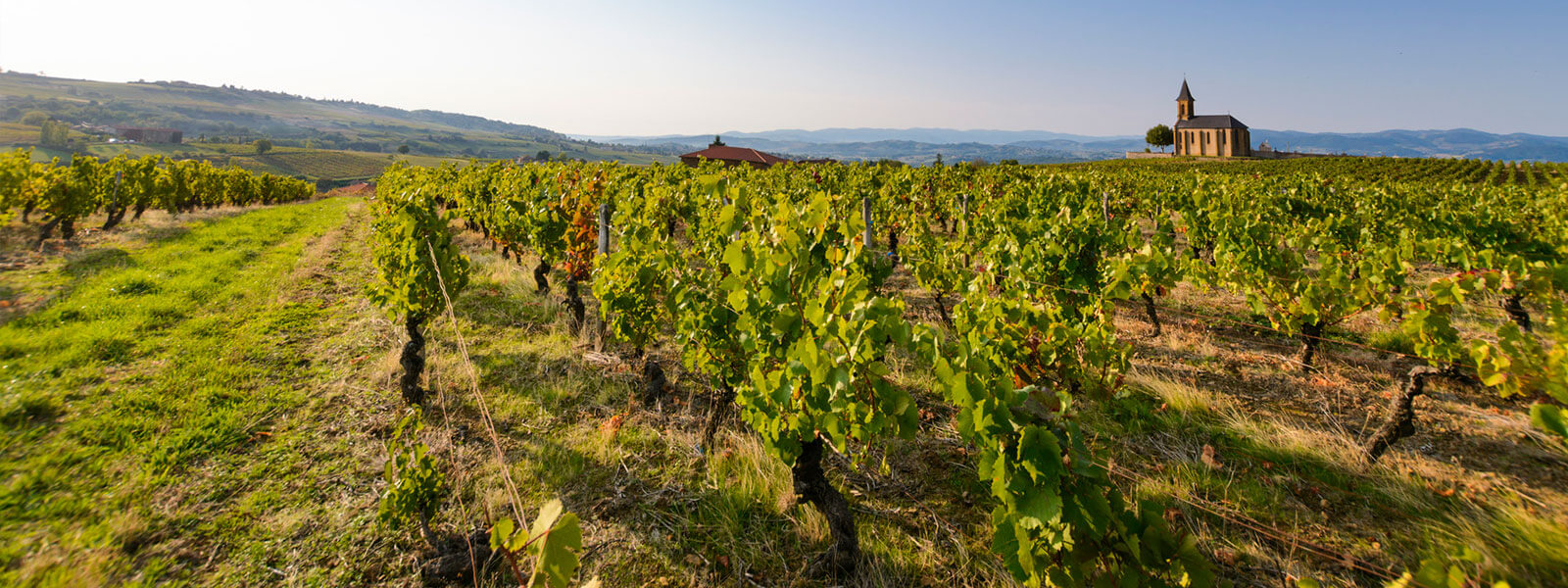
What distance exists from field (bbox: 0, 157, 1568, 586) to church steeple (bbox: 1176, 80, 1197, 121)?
4254 inches

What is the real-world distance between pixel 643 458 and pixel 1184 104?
116 m

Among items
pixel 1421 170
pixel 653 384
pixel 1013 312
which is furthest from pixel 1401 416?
pixel 1421 170

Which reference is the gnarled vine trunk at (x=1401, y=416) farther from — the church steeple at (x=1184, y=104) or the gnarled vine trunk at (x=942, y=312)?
the church steeple at (x=1184, y=104)

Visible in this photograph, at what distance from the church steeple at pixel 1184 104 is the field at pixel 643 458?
4254 inches

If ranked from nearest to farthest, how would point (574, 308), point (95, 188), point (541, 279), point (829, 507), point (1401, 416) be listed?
point (829, 507) < point (1401, 416) < point (574, 308) < point (541, 279) < point (95, 188)

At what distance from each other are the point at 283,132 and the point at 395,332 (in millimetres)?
237249

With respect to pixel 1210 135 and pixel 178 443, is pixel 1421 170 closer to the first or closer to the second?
pixel 1210 135

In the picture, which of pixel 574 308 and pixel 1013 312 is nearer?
pixel 1013 312

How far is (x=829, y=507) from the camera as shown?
10.9ft

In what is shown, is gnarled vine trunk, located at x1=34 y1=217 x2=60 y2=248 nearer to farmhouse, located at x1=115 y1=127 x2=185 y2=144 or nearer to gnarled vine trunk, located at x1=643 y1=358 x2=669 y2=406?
gnarled vine trunk, located at x1=643 y1=358 x2=669 y2=406

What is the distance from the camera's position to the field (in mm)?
3205

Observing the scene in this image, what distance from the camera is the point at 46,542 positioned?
3.25 meters

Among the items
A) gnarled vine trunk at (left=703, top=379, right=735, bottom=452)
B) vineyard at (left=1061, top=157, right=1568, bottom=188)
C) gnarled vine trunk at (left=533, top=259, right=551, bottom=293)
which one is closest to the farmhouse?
gnarled vine trunk at (left=533, top=259, right=551, bottom=293)

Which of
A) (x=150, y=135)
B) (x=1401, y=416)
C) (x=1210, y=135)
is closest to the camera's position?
(x=1401, y=416)
